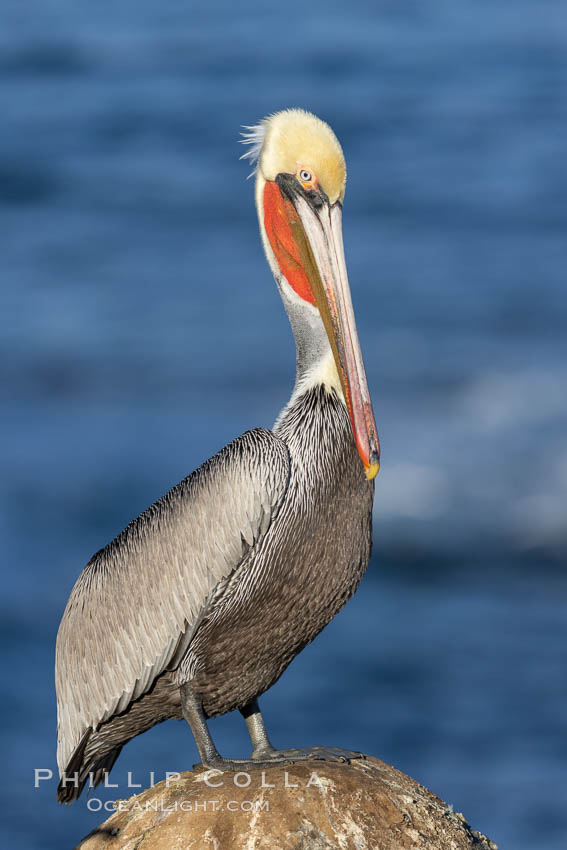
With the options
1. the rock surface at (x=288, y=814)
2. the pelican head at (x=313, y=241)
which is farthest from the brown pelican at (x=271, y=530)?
the rock surface at (x=288, y=814)

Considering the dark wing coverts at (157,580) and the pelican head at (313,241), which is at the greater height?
the pelican head at (313,241)

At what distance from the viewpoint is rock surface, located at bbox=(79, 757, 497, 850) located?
6.22 meters

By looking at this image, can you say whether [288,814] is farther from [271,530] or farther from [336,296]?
[336,296]

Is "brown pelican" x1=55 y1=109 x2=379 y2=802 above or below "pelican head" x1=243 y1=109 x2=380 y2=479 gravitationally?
below

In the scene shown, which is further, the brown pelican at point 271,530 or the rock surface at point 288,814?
the brown pelican at point 271,530

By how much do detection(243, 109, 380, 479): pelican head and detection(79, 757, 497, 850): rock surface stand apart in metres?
1.50

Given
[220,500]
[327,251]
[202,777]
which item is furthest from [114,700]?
[327,251]

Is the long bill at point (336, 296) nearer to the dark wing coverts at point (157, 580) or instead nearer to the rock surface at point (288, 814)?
the dark wing coverts at point (157, 580)

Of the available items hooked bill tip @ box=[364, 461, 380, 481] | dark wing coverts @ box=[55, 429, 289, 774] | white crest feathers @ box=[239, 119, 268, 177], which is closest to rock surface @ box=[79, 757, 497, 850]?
dark wing coverts @ box=[55, 429, 289, 774]

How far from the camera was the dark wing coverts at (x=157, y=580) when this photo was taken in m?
6.77

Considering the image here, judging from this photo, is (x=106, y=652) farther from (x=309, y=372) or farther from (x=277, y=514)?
(x=309, y=372)

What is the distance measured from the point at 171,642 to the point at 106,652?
0.57 m

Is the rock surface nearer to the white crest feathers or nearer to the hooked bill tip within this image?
the hooked bill tip

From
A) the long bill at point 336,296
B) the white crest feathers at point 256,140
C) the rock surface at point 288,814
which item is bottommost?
the rock surface at point 288,814
